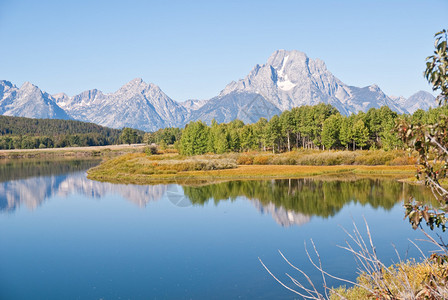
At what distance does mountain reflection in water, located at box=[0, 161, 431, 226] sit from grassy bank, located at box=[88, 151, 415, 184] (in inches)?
215

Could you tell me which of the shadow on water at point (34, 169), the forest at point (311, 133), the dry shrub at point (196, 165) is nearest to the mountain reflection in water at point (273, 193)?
the shadow on water at point (34, 169)

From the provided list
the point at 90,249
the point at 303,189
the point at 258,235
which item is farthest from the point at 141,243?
the point at 303,189

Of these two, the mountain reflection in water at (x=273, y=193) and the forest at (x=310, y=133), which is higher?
the forest at (x=310, y=133)

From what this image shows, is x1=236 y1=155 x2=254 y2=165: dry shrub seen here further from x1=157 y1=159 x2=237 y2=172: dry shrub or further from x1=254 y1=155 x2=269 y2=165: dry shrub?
x1=157 y1=159 x2=237 y2=172: dry shrub

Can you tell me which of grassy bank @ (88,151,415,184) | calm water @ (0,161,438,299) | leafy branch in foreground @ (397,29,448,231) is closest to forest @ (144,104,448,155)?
grassy bank @ (88,151,415,184)

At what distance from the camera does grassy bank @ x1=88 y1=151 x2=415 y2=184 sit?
194 feet

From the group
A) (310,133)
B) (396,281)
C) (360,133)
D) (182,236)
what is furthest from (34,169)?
(396,281)

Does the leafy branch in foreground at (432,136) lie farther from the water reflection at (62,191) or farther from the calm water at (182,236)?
the water reflection at (62,191)

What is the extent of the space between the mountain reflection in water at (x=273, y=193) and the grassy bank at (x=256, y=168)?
5449 mm

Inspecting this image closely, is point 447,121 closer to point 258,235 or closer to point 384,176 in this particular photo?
point 258,235

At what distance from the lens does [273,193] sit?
42.4m

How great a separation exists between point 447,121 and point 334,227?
21978mm

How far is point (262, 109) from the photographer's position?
597 feet

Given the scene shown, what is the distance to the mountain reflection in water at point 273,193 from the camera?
34094 millimetres
